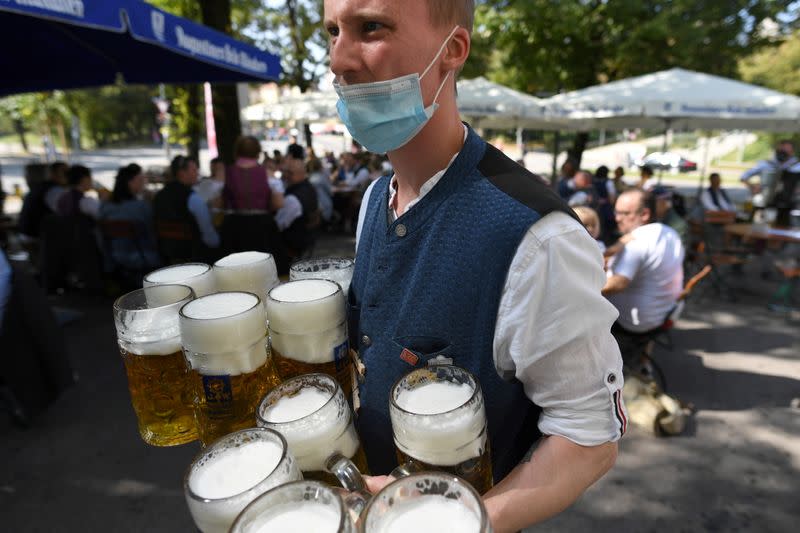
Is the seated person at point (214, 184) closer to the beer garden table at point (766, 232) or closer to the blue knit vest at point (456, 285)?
the blue knit vest at point (456, 285)

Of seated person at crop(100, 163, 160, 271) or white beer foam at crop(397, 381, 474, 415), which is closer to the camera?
white beer foam at crop(397, 381, 474, 415)

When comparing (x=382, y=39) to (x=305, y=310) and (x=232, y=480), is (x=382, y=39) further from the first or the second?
(x=232, y=480)

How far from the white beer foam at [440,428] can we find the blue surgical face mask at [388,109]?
48cm

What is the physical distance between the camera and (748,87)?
6.48 meters

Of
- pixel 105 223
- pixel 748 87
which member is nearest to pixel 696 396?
pixel 748 87

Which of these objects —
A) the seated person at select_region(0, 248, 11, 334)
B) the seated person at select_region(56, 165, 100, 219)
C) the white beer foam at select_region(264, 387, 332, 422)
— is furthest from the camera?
the seated person at select_region(56, 165, 100, 219)

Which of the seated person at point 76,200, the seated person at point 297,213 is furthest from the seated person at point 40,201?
the seated person at point 297,213

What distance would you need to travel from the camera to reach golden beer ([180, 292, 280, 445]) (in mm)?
836

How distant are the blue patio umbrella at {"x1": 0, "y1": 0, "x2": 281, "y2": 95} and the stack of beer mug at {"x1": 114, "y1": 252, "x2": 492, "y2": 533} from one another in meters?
2.46

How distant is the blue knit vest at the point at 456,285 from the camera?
79 cm

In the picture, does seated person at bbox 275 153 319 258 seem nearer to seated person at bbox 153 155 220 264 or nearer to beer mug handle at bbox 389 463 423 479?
seated person at bbox 153 155 220 264

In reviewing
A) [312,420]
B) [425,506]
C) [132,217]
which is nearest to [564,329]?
[425,506]

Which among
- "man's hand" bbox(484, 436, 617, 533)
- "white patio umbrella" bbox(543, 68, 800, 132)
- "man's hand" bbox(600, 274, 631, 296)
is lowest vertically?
"man's hand" bbox(600, 274, 631, 296)

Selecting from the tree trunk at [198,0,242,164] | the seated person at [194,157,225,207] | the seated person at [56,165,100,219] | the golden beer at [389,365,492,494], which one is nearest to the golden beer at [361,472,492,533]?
the golden beer at [389,365,492,494]
